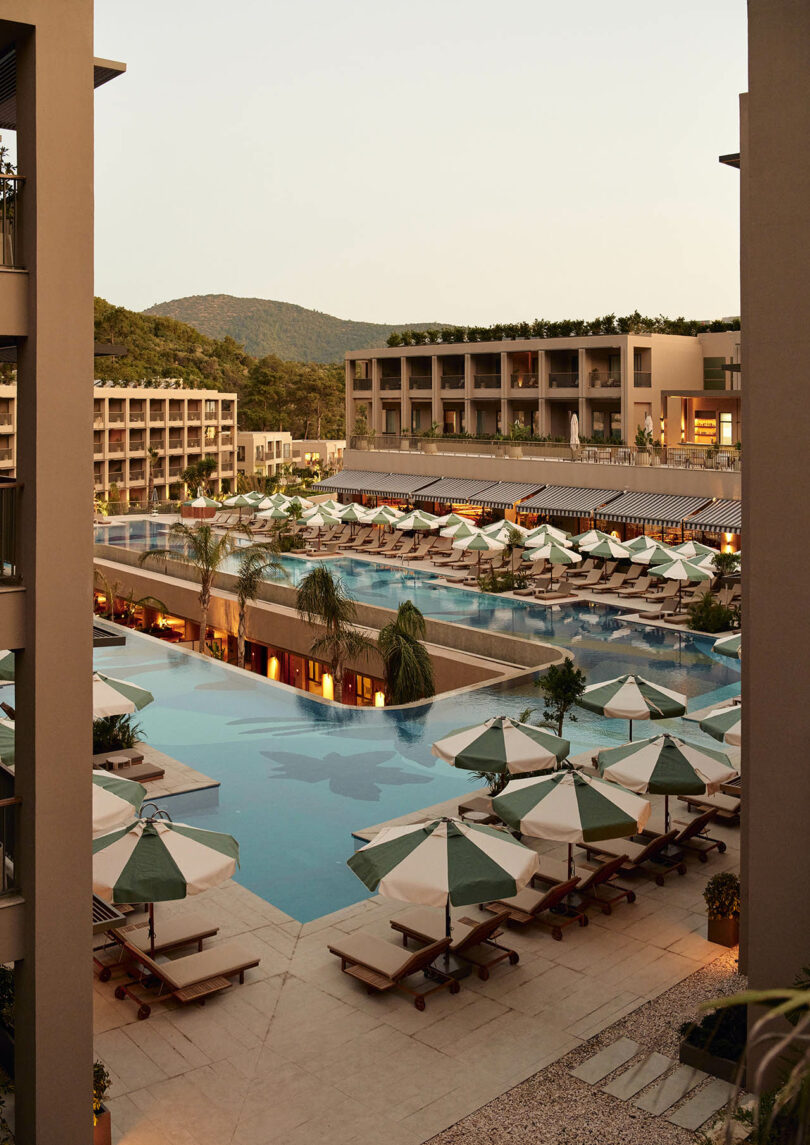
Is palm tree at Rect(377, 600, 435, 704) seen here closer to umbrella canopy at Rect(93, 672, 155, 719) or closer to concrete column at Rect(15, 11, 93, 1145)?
umbrella canopy at Rect(93, 672, 155, 719)

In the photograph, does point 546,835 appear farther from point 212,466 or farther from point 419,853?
point 212,466

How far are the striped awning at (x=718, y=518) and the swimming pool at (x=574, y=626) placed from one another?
6887 mm

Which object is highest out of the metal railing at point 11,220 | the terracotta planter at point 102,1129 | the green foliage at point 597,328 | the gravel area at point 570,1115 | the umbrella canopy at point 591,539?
the green foliage at point 597,328

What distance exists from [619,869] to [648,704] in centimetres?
381

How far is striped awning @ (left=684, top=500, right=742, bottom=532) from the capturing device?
3859 cm

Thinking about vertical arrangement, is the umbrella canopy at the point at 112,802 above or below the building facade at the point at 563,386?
below

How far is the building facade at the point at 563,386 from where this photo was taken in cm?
5344

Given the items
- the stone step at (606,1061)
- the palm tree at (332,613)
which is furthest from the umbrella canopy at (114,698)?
the palm tree at (332,613)

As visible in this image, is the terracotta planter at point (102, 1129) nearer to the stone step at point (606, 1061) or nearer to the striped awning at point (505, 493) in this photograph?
the stone step at point (606, 1061)

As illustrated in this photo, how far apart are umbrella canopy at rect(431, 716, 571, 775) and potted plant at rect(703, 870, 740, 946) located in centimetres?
305

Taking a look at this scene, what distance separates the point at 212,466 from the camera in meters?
79.3

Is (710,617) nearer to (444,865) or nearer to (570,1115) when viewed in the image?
(444,865)

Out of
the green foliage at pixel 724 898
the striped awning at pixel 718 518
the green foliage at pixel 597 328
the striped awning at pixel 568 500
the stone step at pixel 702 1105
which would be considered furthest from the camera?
the green foliage at pixel 597 328

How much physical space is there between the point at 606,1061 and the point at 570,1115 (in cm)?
95
